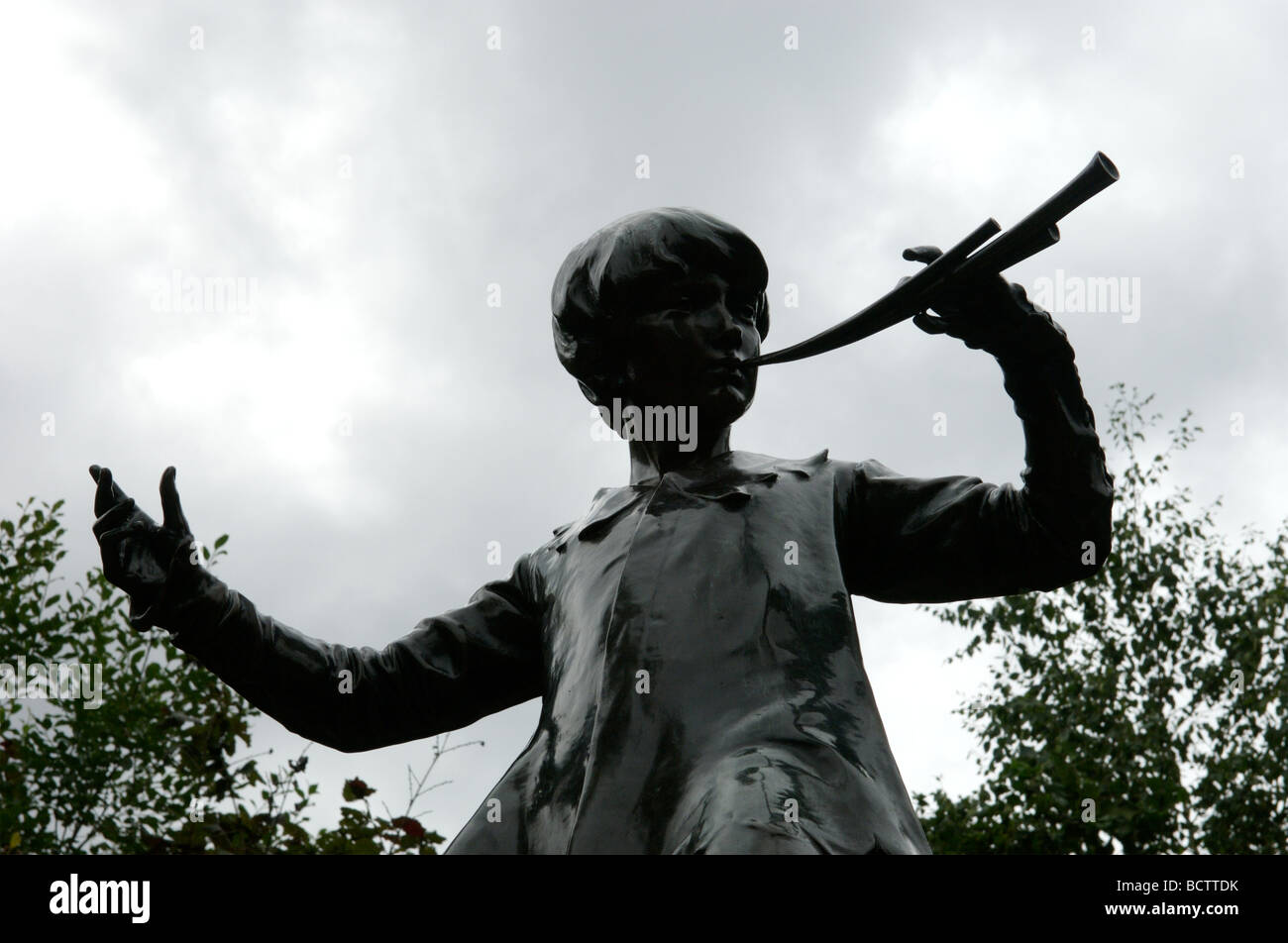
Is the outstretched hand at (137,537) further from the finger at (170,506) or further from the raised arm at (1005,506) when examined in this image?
the raised arm at (1005,506)

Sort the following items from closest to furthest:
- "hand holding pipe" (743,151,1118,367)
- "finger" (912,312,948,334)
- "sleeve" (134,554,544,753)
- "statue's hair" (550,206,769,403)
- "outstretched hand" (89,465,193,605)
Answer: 1. "hand holding pipe" (743,151,1118,367)
2. "finger" (912,312,948,334)
3. "outstretched hand" (89,465,193,605)
4. "sleeve" (134,554,544,753)
5. "statue's hair" (550,206,769,403)

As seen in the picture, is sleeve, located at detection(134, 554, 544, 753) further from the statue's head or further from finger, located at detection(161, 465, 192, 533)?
the statue's head

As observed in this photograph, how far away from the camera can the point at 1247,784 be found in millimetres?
17438

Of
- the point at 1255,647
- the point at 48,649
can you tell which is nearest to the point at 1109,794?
the point at 1255,647

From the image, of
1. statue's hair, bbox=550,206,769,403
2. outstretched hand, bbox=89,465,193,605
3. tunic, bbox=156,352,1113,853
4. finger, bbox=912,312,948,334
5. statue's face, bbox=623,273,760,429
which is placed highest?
statue's hair, bbox=550,206,769,403

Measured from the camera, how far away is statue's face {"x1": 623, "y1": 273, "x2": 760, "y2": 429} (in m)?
3.87

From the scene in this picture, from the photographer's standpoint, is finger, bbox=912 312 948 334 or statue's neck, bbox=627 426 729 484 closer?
finger, bbox=912 312 948 334

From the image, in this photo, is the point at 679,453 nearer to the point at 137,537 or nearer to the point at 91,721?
the point at 137,537

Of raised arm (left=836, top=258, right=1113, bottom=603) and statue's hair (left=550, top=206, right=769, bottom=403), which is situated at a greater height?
statue's hair (left=550, top=206, right=769, bottom=403)

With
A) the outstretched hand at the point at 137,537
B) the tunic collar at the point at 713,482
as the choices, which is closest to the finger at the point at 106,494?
the outstretched hand at the point at 137,537

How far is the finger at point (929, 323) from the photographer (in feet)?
11.4

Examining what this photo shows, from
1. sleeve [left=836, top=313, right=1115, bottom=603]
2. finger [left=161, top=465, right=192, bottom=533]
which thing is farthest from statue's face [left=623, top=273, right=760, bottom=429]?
finger [left=161, top=465, right=192, bottom=533]

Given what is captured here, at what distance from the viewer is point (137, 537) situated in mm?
3709

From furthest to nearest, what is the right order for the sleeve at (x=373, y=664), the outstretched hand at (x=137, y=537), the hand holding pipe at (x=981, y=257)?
1. the sleeve at (x=373, y=664)
2. the outstretched hand at (x=137, y=537)
3. the hand holding pipe at (x=981, y=257)
